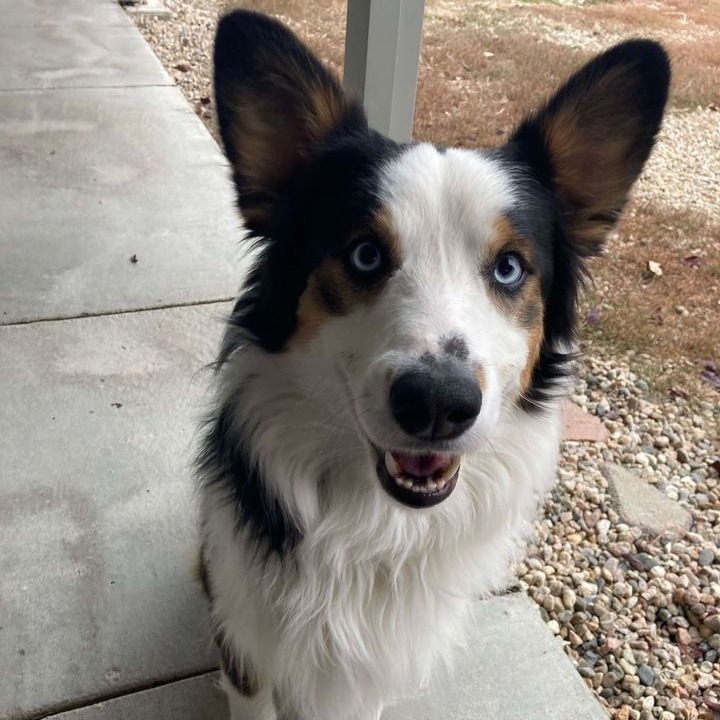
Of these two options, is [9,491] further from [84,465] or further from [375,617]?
[375,617]

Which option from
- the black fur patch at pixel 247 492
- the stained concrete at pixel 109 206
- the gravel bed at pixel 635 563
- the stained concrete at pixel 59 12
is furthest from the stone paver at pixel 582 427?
the stained concrete at pixel 59 12

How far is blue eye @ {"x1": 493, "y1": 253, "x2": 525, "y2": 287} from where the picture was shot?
1.70 meters

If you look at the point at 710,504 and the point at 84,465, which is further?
the point at 710,504

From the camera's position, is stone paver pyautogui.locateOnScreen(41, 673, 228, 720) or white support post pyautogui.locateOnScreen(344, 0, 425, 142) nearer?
stone paver pyautogui.locateOnScreen(41, 673, 228, 720)

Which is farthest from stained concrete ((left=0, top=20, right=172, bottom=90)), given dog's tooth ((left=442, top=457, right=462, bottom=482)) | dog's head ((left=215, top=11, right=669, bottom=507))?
dog's tooth ((left=442, top=457, right=462, bottom=482))

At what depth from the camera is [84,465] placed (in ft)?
9.04

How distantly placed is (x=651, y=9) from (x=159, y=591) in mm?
6245

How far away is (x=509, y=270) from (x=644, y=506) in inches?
65.3

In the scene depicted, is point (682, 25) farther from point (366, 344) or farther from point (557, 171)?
point (366, 344)

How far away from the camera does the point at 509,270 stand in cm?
172

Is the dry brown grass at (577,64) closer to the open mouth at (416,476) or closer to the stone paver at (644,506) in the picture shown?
the stone paver at (644,506)

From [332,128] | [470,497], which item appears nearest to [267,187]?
[332,128]

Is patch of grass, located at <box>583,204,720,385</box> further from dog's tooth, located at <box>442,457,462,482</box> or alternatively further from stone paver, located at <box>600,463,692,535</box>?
dog's tooth, located at <box>442,457,462,482</box>

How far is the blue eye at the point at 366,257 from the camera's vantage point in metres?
1.67
